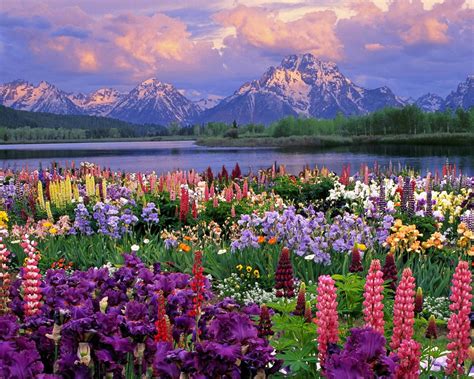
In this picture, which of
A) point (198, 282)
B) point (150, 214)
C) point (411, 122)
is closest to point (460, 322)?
point (198, 282)

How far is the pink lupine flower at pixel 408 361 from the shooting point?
3.43 m

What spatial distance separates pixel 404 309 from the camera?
160 inches

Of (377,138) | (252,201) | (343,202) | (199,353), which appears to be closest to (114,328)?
(199,353)

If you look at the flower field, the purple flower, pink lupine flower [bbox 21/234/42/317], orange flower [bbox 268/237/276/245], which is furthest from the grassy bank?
pink lupine flower [bbox 21/234/42/317]

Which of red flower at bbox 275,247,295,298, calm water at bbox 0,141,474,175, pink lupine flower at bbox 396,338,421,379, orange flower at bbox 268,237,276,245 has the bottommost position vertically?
calm water at bbox 0,141,474,175

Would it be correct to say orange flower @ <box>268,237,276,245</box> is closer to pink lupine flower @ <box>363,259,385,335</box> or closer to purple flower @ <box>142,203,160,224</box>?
purple flower @ <box>142,203,160,224</box>

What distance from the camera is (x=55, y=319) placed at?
14.7ft

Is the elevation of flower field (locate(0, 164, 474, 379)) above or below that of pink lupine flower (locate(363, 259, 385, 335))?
below

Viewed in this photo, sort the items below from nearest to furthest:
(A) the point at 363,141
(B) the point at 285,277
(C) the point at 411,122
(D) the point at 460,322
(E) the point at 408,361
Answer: (E) the point at 408,361 < (D) the point at 460,322 < (B) the point at 285,277 < (C) the point at 411,122 < (A) the point at 363,141

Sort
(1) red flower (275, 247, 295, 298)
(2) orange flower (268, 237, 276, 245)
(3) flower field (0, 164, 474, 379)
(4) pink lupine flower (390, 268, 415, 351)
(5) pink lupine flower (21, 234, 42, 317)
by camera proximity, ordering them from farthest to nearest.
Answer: (2) orange flower (268, 237, 276, 245)
(1) red flower (275, 247, 295, 298)
(5) pink lupine flower (21, 234, 42, 317)
(4) pink lupine flower (390, 268, 415, 351)
(3) flower field (0, 164, 474, 379)

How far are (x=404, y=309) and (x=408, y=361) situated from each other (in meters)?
0.62

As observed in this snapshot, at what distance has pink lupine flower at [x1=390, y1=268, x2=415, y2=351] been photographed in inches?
157

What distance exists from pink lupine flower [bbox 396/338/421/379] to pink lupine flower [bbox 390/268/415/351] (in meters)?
0.46

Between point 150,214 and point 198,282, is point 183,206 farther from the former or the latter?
point 198,282
